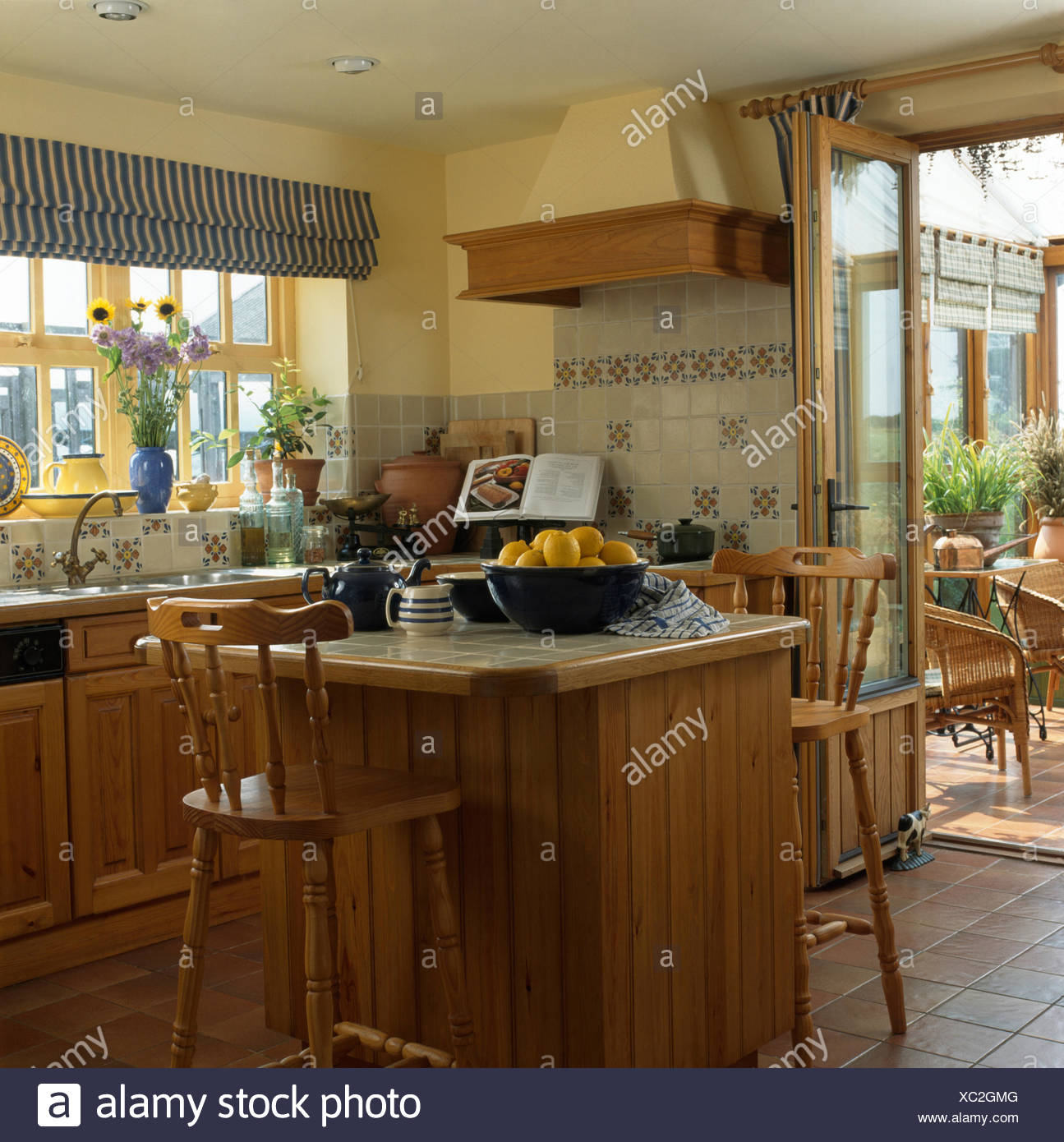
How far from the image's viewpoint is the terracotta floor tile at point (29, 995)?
343 cm

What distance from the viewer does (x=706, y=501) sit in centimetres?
491

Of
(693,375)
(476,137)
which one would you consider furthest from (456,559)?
(476,137)

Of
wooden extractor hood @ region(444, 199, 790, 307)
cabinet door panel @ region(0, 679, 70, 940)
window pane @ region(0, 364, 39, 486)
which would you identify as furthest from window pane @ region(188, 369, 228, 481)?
cabinet door panel @ region(0, 679, 70, 940)

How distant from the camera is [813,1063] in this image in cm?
291

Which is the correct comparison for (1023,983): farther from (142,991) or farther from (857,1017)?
(142,991)

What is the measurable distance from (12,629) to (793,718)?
2064 mm

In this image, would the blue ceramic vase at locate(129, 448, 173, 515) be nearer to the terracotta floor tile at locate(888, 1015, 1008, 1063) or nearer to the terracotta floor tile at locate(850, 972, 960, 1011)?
the terracotta floor tile at locate(850, 972, 960, 1011)

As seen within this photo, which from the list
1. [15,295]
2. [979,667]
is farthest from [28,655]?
[979,667]

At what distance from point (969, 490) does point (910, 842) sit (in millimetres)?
2830

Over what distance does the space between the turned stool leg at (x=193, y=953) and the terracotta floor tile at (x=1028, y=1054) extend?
1711mm

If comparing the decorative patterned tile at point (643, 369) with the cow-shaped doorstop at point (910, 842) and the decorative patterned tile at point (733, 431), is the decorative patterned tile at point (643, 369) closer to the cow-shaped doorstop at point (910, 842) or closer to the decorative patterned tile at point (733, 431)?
the decorative patterned tile at point (733, 431)

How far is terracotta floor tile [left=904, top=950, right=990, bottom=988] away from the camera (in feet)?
11.3

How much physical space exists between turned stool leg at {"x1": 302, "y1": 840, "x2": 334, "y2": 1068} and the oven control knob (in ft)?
5.42

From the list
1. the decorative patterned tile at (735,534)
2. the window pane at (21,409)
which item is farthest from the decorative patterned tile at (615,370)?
the window pane at (21,409)
